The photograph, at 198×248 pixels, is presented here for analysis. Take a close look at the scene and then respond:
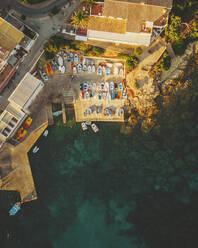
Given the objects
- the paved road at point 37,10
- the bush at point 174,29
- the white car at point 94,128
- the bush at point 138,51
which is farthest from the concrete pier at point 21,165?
the bush at point 174,29

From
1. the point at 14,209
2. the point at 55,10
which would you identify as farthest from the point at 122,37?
the point at 14,209

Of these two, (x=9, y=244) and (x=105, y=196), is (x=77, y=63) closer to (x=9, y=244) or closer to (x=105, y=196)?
(x=105, y=196)

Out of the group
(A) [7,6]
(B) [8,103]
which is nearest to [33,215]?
(B) [8,103]

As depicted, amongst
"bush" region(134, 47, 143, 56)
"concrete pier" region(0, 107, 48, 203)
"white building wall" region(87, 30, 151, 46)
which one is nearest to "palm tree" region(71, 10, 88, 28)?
"white building wall" region(87, 30, 151, 46)

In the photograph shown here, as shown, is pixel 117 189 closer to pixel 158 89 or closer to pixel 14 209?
pixel 14 209

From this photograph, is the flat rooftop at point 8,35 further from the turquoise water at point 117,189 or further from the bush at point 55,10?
the turquoise water at point 117,189

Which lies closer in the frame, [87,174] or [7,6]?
[7,6]
